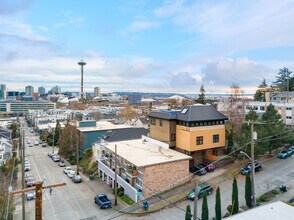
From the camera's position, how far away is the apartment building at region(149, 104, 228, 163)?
29703 mm

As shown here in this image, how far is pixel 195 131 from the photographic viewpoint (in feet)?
97.2

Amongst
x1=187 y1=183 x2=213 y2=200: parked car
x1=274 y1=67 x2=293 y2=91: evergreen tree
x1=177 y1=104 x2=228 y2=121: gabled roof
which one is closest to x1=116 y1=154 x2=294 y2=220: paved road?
x1=187 y1=183 x2=213 y2=200: parked car

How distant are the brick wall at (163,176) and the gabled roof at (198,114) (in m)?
6.22

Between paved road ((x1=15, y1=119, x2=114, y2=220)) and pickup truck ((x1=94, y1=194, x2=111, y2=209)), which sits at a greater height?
pickup truck ((x1=94, y1=194, x2=111, y2=209))

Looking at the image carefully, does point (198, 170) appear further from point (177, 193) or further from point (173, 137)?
point (173, 137)

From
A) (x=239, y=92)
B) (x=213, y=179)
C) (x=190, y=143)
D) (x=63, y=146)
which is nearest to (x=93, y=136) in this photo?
(x=63, y=146)

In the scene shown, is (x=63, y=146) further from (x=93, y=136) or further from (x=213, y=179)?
(x=213, y=179)

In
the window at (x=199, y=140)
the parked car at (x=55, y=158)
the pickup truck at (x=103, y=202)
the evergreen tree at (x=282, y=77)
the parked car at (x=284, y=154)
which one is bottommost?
the parked car at (x=55, y=158)

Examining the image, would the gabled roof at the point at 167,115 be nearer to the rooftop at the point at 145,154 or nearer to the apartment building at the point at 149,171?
the rooftop at the point at 145,154

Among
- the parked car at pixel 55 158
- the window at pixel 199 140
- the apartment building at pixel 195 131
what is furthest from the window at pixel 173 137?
the parked car at pixel 55 158

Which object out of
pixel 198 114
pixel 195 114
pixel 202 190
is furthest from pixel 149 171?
pixel 198 114

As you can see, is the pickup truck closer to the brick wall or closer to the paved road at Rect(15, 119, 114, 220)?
the paved road at Rect(15, 119, 114, 220)

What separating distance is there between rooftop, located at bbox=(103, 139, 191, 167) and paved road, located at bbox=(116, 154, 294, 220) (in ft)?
16.1

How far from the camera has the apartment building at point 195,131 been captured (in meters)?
29.7
